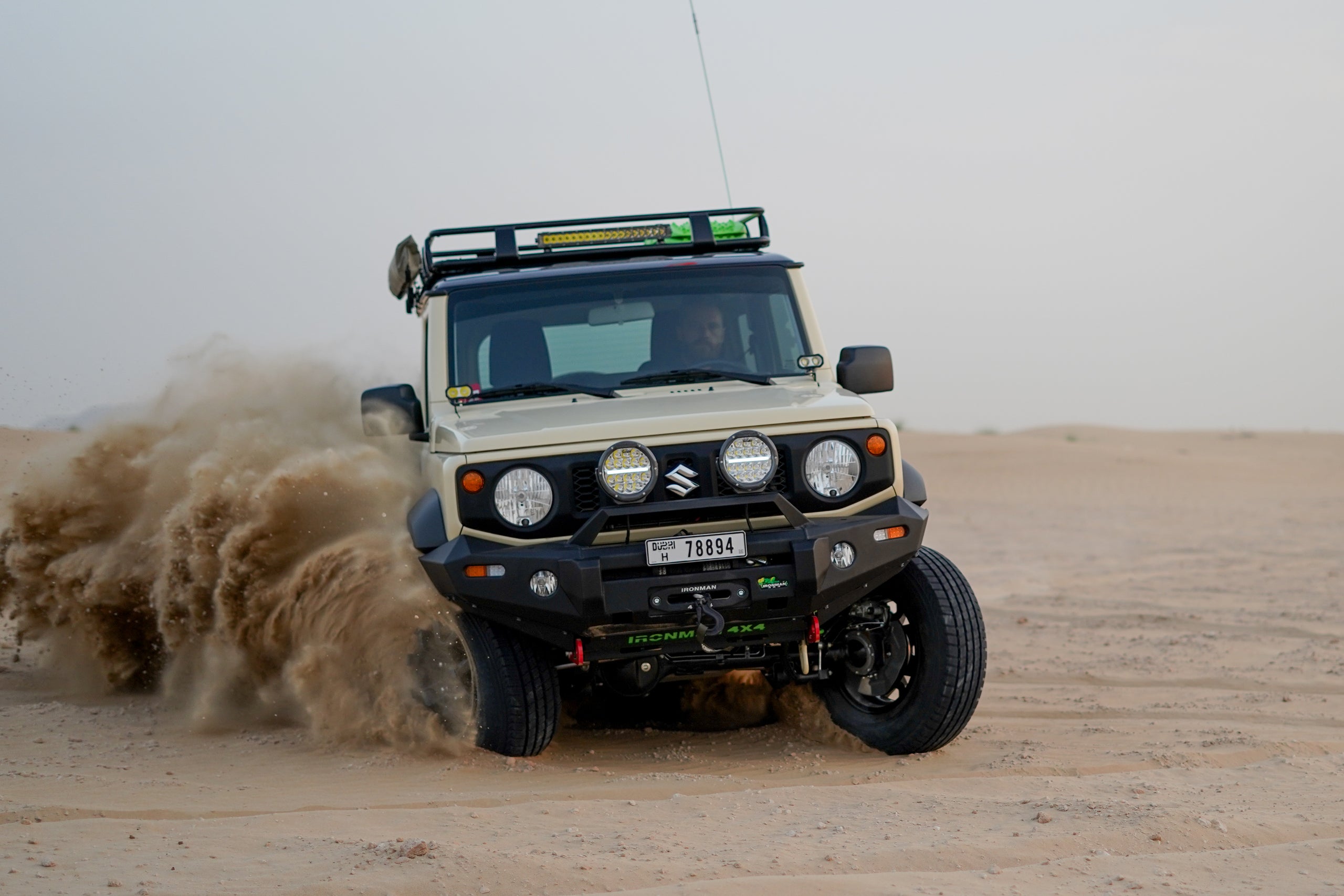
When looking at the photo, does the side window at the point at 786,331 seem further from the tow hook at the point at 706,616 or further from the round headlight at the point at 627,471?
the tow hook at the point at 706,616

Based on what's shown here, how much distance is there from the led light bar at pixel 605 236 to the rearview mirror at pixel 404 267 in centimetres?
78

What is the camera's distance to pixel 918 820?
4.53 m

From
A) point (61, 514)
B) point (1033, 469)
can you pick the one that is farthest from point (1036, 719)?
point (1033, 469)

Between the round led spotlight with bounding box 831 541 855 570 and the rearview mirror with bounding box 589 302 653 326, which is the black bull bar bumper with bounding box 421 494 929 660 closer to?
the round led spotlight with bounding box 831 541 855 570

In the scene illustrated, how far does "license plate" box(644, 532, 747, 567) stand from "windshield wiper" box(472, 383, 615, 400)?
1.02 meters

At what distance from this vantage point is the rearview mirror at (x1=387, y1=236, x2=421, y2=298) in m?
7.14

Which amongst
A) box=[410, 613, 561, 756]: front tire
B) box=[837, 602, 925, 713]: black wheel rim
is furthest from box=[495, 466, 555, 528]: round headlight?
box=[837, 602, 925, 713]: black wheel rim

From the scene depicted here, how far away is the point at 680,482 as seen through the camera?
5.04 m

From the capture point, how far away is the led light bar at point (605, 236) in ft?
22.0

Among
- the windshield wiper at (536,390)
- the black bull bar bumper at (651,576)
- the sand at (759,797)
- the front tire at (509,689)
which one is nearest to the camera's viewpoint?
the sand at (759,797)

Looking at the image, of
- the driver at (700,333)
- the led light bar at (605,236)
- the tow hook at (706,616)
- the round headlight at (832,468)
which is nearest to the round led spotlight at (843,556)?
the round headlight at (832,468)

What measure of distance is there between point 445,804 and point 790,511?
168 cm

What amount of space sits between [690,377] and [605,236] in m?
1.29

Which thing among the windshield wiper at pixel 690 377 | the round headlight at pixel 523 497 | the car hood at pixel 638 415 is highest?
the windshield wiper at pixel 690 377
